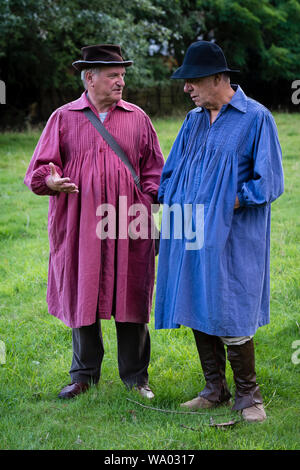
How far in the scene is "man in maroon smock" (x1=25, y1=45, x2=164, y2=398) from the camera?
3.94m

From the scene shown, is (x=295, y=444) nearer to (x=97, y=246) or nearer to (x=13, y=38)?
(x=97, y=246)

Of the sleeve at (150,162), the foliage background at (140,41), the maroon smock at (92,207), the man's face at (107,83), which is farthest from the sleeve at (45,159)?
the foliage background at (140,41)

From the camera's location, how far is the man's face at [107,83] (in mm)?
3908

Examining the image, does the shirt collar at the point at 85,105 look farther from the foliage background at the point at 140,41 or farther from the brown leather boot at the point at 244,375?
the foliage background at the point at 140,41

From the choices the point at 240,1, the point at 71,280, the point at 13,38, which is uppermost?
the point at 240,1

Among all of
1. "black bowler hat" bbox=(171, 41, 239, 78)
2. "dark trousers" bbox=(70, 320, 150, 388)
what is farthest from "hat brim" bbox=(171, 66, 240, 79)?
"dark trousers" bbox=(70, 320, 150, 388)

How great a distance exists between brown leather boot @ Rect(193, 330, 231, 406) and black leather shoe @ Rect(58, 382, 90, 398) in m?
0.83

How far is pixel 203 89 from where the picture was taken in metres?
3.58

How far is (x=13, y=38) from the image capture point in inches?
619

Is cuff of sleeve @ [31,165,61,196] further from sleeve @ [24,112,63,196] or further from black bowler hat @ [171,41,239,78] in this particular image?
black bowler hat @ [171,41,239,78]

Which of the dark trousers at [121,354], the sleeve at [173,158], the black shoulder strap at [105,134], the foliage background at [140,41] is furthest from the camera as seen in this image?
the foliage background at [140,41]

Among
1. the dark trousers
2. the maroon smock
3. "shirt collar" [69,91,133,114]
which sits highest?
"shirt collar" [69,91,133,114]

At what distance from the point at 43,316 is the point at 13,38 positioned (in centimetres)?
1202

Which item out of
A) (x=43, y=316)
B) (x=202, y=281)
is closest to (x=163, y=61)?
(x=43, y=316)
